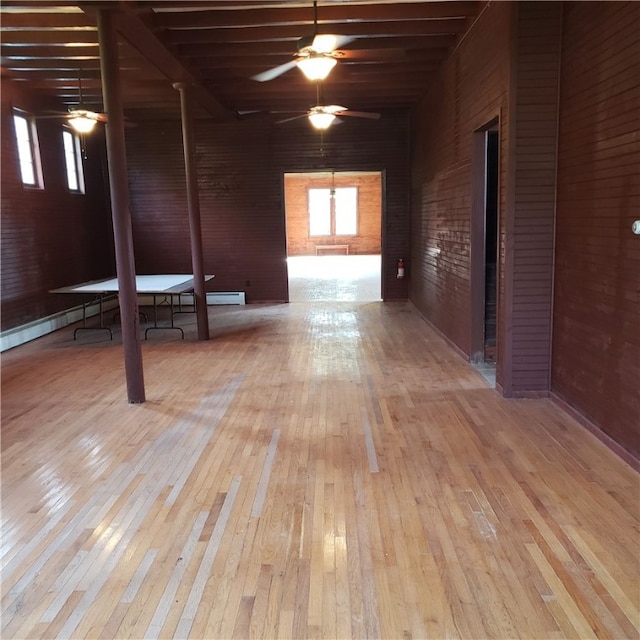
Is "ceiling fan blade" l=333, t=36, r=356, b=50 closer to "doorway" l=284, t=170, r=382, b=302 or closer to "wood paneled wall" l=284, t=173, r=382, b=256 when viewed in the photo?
"doorway" l=284, t=170, r=382, b=302

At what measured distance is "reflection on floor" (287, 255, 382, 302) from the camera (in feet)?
35.3

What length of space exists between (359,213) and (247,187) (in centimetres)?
1079

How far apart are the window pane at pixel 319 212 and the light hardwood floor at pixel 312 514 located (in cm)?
1579

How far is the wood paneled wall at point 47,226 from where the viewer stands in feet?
23.0

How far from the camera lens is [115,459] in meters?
3.49

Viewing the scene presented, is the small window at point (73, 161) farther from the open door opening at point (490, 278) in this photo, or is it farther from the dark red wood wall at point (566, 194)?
the open door opening at point (490, 278)

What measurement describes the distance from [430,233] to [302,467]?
5.19m

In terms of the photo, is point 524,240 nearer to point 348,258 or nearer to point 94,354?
point 94,354

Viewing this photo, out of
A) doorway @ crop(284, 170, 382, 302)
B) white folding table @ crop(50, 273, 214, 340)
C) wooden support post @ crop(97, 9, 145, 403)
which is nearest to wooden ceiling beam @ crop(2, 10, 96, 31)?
wooden support post @ crop(97, 9, 145, 403)

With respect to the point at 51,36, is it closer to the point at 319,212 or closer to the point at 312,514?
the point at 312,514

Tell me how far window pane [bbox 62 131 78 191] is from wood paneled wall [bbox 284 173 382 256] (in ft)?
38.1

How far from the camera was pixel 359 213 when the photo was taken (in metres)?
20.1

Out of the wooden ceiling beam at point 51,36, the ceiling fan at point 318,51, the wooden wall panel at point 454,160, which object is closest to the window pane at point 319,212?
the wooden wall panel at point 454,160

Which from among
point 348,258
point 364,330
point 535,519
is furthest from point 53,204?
point 348,258
